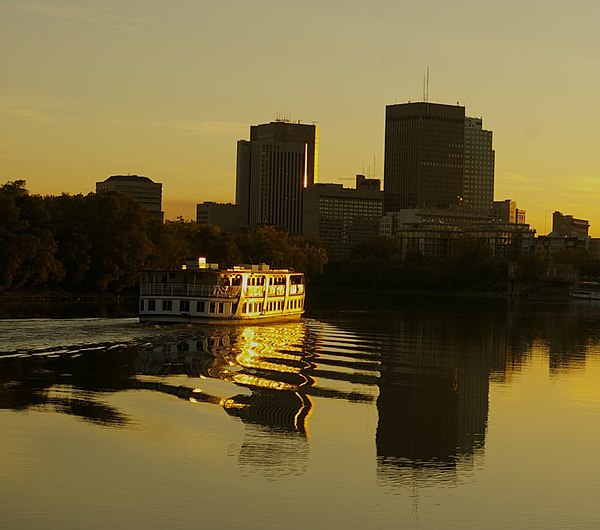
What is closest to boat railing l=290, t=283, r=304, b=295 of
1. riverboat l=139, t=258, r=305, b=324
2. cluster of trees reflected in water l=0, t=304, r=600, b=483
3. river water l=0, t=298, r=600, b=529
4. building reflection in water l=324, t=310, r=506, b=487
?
riverboat l=139, t=258, r=305, b=324

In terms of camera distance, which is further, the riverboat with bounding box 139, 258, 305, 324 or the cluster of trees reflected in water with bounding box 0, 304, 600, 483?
the riverboat with bounding box 139, 258, 305, 324

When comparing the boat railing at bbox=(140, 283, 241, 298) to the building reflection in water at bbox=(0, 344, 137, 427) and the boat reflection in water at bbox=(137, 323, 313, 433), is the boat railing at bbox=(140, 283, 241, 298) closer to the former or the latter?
the boat reflection in water at bbox=(137, 323, 313, 433)

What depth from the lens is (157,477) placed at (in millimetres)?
33156

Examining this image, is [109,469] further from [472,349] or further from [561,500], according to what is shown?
[472,349]

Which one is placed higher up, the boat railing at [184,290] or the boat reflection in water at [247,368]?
the boat railing at [184,290]

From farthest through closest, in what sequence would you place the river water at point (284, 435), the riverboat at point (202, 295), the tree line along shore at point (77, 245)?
the tree line along shore at point (77, 245) → the riverboat at point (202, 295) → the river water at point (284, 435)

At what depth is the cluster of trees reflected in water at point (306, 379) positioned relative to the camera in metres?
39.2

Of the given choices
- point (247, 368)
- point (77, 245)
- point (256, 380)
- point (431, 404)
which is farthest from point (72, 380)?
point (77, 245)

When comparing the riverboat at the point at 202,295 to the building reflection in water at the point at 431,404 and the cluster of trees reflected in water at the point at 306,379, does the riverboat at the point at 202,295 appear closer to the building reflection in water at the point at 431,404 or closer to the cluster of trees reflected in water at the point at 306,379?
the cluster of trees reflected in water at the point at 306,379

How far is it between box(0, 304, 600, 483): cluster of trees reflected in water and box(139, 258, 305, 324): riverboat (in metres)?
2.13

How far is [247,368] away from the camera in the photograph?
2302 inches

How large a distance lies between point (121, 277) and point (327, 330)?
48139 millimetres

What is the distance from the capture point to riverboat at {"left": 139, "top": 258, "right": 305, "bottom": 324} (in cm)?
8106

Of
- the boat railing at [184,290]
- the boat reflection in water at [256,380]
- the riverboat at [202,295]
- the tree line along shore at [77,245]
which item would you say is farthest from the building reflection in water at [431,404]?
the tree line along shore at [77,245]
